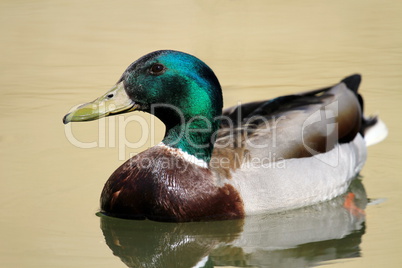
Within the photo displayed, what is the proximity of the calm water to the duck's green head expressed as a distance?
0.88 m

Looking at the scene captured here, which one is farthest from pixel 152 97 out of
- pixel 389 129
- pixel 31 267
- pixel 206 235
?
pixel 389 129

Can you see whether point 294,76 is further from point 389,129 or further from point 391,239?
point 391,239

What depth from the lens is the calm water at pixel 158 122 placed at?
600 centimetres

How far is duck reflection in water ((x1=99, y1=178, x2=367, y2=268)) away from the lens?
19.1 ft

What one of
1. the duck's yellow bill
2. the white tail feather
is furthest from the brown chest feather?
the white tail feather

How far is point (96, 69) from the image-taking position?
35.5 ft

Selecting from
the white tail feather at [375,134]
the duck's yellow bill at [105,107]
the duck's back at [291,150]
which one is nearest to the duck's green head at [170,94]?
the duck's yellow bill at [105,107]

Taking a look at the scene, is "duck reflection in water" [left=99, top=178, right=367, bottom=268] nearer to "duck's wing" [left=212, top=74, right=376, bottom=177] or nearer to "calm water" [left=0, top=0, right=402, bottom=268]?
"calm water" [left=0, top=0, right=402, bottom=268]

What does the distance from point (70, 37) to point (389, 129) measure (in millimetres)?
5598

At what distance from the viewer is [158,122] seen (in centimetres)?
898

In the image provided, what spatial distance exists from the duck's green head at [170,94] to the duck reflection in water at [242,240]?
823 millimetres

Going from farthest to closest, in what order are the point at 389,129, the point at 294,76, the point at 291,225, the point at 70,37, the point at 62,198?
the point at 70,37 → the point at 294,76 → the point at 389,129 → the point at 62,198 → the point at 291,225

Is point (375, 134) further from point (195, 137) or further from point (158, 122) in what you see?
point (195, 137)

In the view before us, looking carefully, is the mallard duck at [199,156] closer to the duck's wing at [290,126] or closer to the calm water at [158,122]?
the duck's wing at [290,126]
